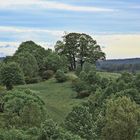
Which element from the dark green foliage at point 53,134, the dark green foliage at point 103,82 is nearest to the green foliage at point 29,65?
the dark green foliage at point 103,82

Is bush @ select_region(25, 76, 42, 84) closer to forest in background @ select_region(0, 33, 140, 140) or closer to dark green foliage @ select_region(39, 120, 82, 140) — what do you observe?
forest in background @ select_region(0, 33, 140, 140)

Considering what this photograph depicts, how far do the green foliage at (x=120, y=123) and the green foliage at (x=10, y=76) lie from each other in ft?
168

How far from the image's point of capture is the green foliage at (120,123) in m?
54.7

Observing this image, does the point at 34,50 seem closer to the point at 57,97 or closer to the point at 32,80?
the point at 32,80

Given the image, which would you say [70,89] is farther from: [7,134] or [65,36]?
[7,134]

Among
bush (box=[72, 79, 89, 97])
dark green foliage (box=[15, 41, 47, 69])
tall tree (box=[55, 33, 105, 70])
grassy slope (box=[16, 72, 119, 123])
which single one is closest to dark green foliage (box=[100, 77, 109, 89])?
bush (box=[72, 79, 89, 97])

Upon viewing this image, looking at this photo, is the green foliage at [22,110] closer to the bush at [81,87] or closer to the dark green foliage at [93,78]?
the bush at [81,87]

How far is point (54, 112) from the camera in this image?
261ft

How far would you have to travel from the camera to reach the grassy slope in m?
79.4

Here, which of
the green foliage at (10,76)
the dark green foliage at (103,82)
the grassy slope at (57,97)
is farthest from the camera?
the green foliage at (10,76)

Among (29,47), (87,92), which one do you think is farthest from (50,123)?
(29,47)

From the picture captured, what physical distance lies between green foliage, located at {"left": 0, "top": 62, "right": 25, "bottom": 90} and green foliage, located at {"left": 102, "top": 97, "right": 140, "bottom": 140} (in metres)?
51.2

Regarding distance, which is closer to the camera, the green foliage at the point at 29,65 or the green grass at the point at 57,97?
the green grass at the point at 57,97

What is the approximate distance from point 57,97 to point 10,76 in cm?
1624
